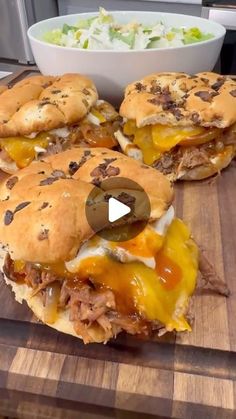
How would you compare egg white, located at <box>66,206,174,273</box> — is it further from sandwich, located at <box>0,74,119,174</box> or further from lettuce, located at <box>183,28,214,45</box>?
lettuce, located at <box>183,28,214,45</box>

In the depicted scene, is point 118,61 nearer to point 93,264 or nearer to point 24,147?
point 24,147

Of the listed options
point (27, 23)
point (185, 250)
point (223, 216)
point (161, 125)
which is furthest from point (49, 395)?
point (27, 23)

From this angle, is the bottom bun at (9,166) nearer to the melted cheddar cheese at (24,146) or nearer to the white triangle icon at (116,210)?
the melted cheddar cheese at (24,146)

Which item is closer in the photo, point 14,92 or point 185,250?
point 185,250

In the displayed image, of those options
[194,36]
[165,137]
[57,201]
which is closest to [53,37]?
[194,36]

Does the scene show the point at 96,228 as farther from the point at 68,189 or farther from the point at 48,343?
the point at 48,343

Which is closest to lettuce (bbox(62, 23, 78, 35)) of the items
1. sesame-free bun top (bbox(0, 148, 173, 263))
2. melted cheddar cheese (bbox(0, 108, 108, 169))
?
melted cheddar cheese (bbox(0, 108, 108, 169))
